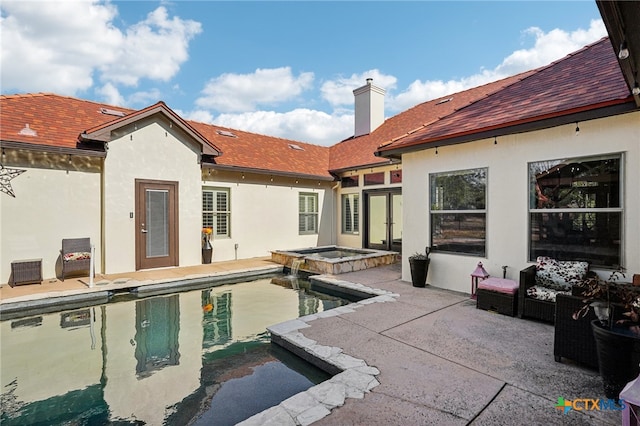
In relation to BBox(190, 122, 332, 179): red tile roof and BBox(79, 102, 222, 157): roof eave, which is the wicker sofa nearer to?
BBox(190, 122, 332, 179): red tile roof

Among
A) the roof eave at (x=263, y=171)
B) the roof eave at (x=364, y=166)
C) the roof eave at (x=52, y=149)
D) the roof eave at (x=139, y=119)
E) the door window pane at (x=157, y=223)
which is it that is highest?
the roof eave at (x=139, y=119)

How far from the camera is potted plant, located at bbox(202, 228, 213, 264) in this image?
9.90 m

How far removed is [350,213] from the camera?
43.1 ft

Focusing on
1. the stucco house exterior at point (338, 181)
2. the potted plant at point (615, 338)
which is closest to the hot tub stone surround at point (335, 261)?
the stucco house exterior at point (338, 181)

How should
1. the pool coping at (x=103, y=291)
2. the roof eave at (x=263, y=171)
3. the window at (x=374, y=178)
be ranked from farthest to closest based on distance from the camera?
the window at (x=374, y=178) < the roof eave at (x=263, y=171) < the pool coping at (x=103, y=291)

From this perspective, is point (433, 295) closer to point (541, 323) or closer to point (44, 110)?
point (541, 323)

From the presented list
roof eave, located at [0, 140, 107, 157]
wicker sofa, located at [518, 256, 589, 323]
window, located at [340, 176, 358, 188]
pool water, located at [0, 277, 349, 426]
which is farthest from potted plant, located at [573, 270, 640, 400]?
window, located at [340, 176, 358, 188]

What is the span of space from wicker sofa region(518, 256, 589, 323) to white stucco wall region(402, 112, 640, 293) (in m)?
0.51

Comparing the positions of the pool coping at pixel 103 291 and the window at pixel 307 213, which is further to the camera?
the window at pixel 307 213

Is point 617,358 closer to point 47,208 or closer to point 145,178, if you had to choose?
point 145,178

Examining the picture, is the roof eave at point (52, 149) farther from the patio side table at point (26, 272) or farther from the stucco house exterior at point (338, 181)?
the patio side table at point (26, 272)

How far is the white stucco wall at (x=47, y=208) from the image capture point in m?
7.24

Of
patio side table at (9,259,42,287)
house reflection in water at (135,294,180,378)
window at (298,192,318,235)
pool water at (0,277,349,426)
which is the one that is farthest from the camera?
window at (298,192,318,235)

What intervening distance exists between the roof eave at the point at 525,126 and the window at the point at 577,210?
0.64m
